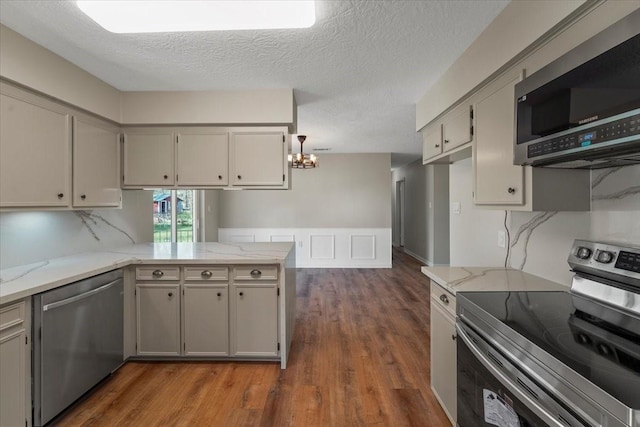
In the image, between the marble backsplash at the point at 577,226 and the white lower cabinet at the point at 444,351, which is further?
the white lower cabinet at the point at 444,351

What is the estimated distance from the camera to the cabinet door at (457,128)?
2.02 metres

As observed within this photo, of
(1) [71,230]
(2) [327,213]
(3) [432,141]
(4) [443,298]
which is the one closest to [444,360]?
(4) [443,298]

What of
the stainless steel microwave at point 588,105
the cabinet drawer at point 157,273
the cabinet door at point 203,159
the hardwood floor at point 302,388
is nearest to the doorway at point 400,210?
the hardwood floor at point 302,388

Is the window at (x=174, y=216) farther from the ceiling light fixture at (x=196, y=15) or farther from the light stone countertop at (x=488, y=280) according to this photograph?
the light stone countertop at (x=488, y=280)

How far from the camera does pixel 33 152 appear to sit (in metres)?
1.97

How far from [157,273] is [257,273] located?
836 mm

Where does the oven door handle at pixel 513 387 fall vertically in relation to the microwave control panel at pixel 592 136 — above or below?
below

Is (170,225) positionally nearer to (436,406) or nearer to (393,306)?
(393,306)

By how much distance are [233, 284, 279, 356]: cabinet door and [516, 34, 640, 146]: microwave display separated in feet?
6.74

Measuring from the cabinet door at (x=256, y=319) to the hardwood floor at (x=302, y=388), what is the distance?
153 mm

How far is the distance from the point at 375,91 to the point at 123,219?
2.86 m

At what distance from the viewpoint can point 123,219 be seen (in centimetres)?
312

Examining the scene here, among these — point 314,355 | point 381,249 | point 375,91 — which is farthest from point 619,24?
point 381,249

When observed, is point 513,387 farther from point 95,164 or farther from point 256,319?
point 95,164
